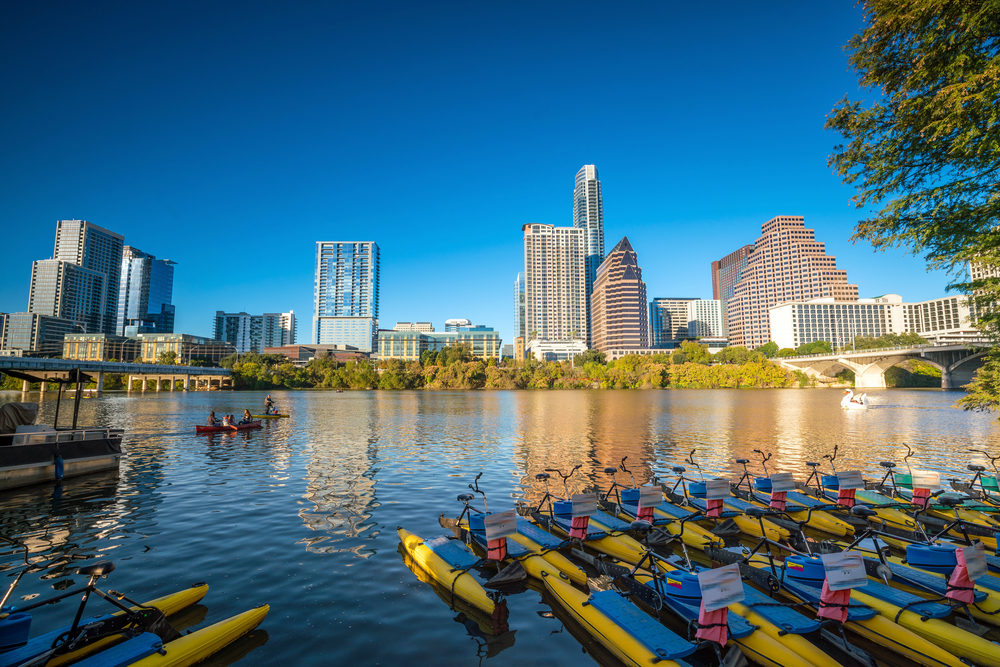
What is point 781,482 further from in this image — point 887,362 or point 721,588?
point 887,362

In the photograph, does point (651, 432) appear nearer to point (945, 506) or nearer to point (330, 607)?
point (945, 506)

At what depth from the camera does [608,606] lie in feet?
30.0

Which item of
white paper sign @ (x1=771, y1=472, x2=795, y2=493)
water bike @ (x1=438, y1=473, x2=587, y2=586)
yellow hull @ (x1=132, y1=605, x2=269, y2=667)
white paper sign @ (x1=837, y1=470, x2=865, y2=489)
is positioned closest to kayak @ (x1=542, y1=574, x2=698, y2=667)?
water bike @ (x1=438, y1=473, x2=587, y2=586)

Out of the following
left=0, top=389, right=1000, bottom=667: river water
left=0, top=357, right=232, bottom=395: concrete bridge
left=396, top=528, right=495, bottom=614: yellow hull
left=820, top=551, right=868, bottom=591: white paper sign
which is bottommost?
left=0, top=389, right=1000, bottom=667: river water

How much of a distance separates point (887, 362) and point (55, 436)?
155 meters

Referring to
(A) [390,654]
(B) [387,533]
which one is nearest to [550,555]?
(A) [390,654]

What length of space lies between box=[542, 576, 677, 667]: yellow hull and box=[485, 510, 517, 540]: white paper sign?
1494mm

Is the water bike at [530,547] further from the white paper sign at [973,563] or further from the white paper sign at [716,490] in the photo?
the white paper sign at [973,563]

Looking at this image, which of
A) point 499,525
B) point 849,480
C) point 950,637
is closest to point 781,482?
point 849,480

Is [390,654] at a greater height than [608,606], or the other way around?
[608,606]

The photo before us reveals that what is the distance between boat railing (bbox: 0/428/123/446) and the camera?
20.0m

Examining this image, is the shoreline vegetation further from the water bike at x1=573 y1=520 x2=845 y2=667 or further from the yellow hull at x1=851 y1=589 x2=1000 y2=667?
the yellow hull at x1=851 y1=589 x2=1000 y2=667

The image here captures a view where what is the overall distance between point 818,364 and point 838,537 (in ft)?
507

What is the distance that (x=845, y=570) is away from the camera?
797cm
